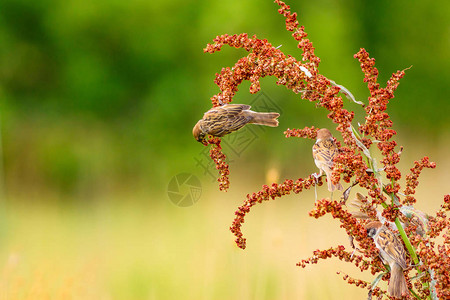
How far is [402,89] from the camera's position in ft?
28.2

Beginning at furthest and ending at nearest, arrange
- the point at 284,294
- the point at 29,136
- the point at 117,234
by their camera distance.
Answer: the point at 29,136
the point at 117,234
the point at 284,294

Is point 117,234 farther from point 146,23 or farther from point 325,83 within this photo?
point 325,83

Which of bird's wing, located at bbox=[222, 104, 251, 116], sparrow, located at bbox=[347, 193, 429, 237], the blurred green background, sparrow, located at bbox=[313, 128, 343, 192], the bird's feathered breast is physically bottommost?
sparrow, located at bbox=[347, 193, 429, 237]

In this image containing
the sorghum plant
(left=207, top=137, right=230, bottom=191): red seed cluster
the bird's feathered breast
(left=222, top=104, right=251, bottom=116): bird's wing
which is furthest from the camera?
(left=222, top=104, right=251, bottom=116): bird's wing

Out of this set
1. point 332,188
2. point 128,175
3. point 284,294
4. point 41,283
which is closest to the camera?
point 332,188

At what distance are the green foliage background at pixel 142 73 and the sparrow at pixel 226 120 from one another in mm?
5655

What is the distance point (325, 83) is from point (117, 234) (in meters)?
4.34

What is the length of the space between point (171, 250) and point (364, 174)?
317cm

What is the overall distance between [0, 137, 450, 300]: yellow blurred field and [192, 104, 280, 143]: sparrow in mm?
1025

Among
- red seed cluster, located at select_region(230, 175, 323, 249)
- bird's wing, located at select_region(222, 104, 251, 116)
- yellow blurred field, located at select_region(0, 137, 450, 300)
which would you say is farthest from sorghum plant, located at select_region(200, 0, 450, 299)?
yellow blurred field, located at select_region(0, 137, 450, 300)

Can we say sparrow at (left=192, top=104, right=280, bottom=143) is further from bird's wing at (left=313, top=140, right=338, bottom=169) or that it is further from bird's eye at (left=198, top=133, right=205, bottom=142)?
bird's wing at (left=313, top=140, right=338, bottom=169)

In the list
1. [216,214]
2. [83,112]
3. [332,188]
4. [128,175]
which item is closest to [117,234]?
[216,214]

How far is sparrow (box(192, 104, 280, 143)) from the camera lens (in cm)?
153

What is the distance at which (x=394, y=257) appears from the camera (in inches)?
49.9
